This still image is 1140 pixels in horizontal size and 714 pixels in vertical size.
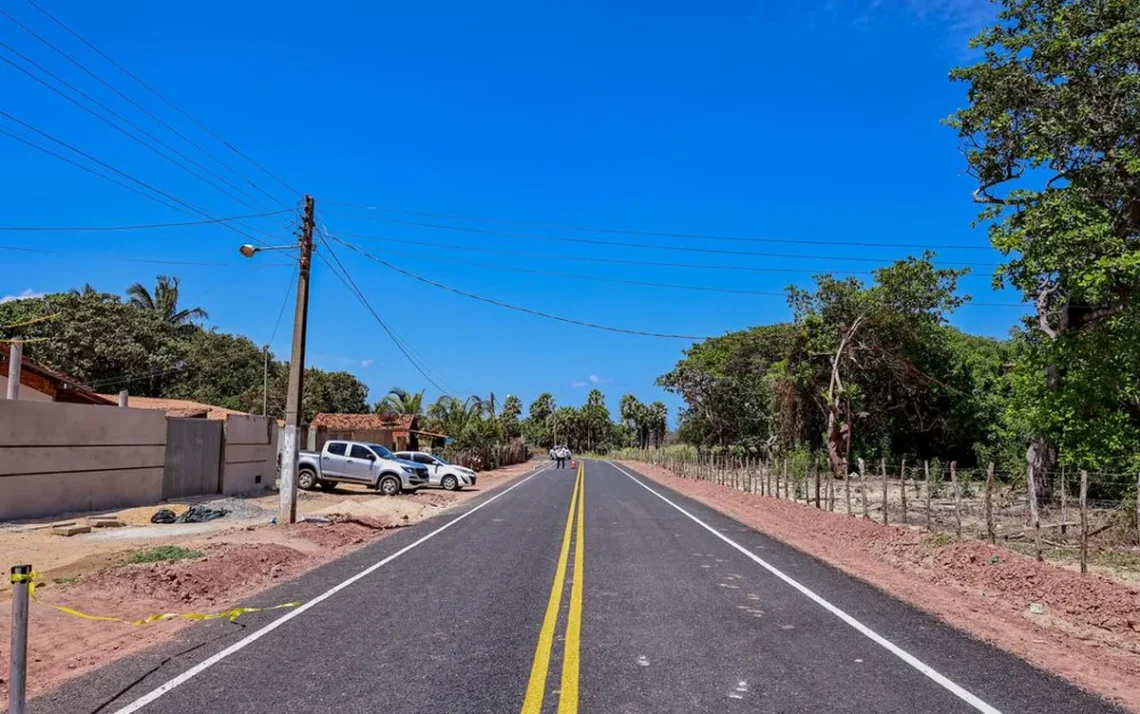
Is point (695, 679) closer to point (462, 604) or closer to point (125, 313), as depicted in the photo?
point (462, 604)

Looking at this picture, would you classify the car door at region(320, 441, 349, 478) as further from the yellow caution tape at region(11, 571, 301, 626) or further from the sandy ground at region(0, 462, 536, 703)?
the yellow caution tape at region(11, 571, 301, 626)

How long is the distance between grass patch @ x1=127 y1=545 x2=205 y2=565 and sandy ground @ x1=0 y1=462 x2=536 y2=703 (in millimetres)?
244

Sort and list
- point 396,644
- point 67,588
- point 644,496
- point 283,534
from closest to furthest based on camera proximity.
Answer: point 396,644 → point 67,588 → point 283,534 → point 644,496

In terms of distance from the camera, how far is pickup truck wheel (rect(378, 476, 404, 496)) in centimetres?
2789

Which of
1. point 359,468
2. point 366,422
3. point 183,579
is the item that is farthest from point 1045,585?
point 366,422

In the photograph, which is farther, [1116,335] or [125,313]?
[125,313]

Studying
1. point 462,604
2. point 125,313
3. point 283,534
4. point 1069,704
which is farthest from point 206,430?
point 125,313

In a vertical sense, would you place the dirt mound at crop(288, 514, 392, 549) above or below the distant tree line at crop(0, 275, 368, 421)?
below

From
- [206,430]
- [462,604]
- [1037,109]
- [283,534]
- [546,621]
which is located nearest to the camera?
[546,621]

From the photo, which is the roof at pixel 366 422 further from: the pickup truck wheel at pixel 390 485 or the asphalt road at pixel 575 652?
the asphalt road at pixel 575 652

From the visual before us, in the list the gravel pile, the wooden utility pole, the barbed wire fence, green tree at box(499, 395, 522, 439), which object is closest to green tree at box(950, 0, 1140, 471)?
the barbed wire fence

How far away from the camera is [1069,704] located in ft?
18.1

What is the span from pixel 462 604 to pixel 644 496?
20207 millimetres

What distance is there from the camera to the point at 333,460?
2820 cm
